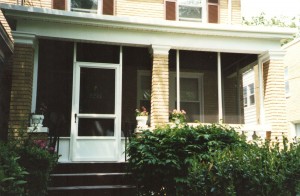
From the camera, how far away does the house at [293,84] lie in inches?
675

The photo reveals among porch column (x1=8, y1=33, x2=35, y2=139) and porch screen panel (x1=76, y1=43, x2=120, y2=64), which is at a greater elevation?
porch screen panel (x1=76, y1=43, x2=120, y2=64)

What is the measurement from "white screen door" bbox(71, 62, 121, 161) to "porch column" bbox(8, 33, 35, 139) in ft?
3.78

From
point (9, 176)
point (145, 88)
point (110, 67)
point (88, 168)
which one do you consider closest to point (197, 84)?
point (145, 88)

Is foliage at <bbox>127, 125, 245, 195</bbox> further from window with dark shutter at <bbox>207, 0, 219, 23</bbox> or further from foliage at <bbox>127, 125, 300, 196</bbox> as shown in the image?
window with dark shutter at <bbox>207, 0, 219, 23</bbox>

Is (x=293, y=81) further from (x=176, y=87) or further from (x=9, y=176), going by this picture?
(x=9, y=176)

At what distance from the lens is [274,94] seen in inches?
337

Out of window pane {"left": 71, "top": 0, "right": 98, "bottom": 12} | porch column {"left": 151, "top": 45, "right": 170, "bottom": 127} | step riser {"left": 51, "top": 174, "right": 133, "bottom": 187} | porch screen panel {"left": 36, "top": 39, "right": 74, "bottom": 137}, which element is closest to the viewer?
step riser {"left": 51, "top": 174, "right": 133, "bottom": 187}

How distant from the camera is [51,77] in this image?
9031mm

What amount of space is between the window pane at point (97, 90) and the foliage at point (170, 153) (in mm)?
2727

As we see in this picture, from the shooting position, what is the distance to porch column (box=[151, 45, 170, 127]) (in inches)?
318

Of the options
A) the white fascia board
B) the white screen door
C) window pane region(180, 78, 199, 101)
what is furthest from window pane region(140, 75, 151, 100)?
the white fascia board

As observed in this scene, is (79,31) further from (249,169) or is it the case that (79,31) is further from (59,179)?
(249,169)

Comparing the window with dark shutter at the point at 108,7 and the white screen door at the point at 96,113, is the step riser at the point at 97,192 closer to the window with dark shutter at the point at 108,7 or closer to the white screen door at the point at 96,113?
the white screen door at the point at 96,113

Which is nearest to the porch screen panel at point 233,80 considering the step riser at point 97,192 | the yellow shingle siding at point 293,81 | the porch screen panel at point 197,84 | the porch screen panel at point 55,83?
the porch screen panel at point 197,84
